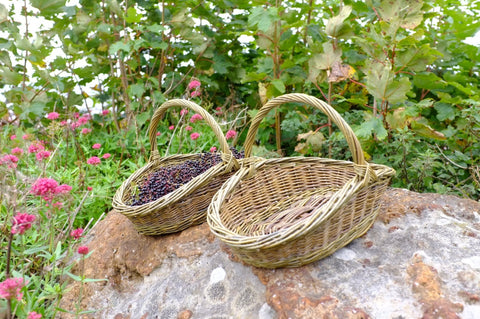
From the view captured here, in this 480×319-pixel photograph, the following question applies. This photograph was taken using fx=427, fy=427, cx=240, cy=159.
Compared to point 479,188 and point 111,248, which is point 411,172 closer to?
point 479,188

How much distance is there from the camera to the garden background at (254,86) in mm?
2225

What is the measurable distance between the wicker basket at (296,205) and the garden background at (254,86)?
42 centimetres

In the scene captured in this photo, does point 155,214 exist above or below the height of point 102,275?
above

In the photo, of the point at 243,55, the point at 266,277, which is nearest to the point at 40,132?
the point at 243,55

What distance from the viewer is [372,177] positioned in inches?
60.1

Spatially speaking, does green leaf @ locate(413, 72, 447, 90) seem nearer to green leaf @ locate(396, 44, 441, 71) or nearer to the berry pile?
green leaf @ locate(396, 44, 441, 71)

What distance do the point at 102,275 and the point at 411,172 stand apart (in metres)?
1.75

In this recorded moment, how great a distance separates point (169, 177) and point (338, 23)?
1.26 metres

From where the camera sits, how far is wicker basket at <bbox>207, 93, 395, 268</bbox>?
1.37 m

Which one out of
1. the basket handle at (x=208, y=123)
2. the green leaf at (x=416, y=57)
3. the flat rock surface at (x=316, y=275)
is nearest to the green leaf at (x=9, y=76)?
the basket handle at (x=208, y=123)

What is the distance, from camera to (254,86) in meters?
3.54

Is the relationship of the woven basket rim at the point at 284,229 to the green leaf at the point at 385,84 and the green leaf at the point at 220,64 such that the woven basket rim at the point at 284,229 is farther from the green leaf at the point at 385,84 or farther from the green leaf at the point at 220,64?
the green leaf at the point at 220,64

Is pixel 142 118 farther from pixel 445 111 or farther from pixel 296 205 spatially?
pixel 445 111

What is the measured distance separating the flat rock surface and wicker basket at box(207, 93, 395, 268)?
0.09 meters
